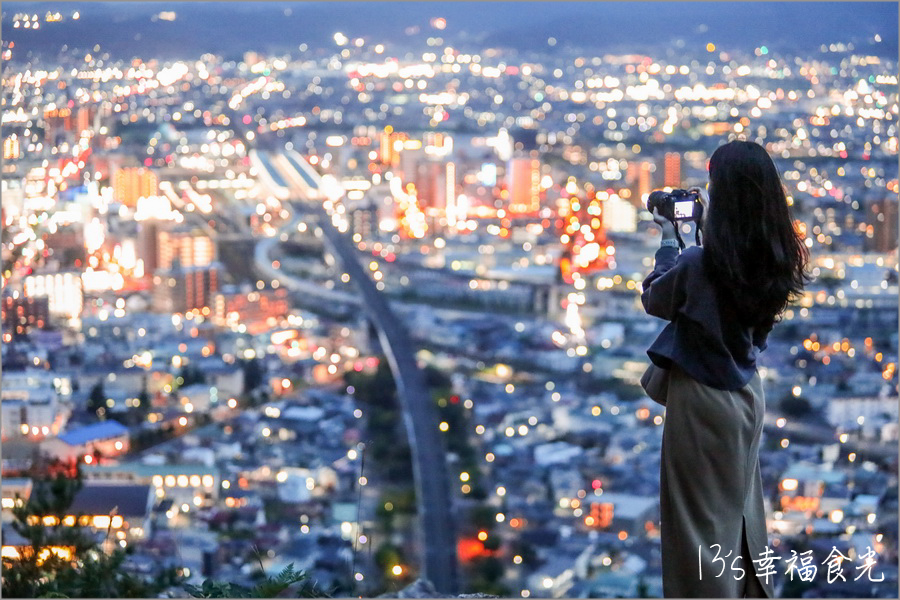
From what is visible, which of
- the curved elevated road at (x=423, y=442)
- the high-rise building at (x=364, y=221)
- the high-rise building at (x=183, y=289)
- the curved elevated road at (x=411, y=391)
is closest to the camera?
the curved elevated road at (x=423, y=442)

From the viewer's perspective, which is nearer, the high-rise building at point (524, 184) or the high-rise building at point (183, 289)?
the high-rise building at point (183, 289)

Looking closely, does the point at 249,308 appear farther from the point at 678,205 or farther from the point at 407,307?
the point at 678,205

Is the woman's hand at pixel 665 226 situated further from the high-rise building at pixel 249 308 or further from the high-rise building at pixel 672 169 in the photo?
the high-rise building at pixel 672 169

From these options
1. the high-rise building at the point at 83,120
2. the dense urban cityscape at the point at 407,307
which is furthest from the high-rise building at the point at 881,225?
the high-rise building at the point at 83,120

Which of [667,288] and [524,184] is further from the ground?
[524,184]

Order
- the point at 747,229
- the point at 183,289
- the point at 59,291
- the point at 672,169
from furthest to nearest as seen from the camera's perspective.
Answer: the point at 672,169 < the point at 183,289 < the point at 59,291 < the point at 747,229

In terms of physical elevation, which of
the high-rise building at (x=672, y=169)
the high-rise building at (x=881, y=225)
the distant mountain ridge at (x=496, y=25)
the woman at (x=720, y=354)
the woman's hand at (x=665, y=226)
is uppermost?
the distant mountain ridge at (x=496, y=25)

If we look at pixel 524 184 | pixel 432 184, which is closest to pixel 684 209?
pixel 432 184
